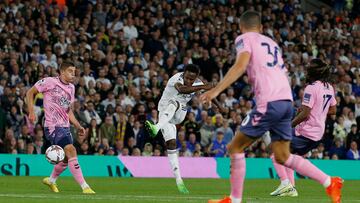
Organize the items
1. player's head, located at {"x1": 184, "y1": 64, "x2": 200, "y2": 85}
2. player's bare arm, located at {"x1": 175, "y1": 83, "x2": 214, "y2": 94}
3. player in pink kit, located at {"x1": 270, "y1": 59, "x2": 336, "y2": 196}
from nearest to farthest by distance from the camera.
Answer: player in pink kit, located at {"x1": 270, "y1": 59, "x2": 336, "y2": 196} < player's bare arm, located at {"x1": 175, "y1": 83, "x2": 214, "y2": 94} < player's head, located at {"x1": 184, "y1": 64, "x2": 200, "y2": 85}

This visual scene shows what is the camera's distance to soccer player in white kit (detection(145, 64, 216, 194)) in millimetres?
19328

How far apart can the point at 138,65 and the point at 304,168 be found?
18.0 m

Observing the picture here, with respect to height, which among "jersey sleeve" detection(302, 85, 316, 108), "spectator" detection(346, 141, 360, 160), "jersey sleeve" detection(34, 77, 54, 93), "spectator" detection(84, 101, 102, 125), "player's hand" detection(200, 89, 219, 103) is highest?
"player's hand" detection(200, 89, 219, 103)

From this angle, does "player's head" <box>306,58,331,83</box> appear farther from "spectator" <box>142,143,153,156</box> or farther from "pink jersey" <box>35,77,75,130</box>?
"spectator" <box>142,143,153,156</box>

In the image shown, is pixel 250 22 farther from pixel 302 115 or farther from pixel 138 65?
pixel 138 65

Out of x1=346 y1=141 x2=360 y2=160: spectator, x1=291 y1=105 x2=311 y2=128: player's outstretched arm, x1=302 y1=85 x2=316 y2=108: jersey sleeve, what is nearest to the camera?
x1=291 y1=105 x2=311 y2=128: player's outstretched arm

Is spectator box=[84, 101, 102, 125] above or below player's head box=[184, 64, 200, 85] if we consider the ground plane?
below

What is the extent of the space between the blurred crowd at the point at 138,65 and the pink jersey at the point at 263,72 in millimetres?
15110

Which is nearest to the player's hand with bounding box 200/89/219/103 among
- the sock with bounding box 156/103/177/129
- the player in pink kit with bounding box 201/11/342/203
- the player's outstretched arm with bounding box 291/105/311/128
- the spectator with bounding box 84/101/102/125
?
the player in pink kit with bounding box 201/11/342/203

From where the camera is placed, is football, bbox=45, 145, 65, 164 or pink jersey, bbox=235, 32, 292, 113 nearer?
pink jersey, bbox=235, 32, 292, 113

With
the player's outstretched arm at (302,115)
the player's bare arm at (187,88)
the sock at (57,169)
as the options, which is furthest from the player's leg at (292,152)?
the sock at (57,169)

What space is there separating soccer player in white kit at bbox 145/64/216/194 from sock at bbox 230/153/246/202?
20.7 feet

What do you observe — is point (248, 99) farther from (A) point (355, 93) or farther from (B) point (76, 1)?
(B) point (76, 1)

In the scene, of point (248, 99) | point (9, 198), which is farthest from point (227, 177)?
point (9, 198)
